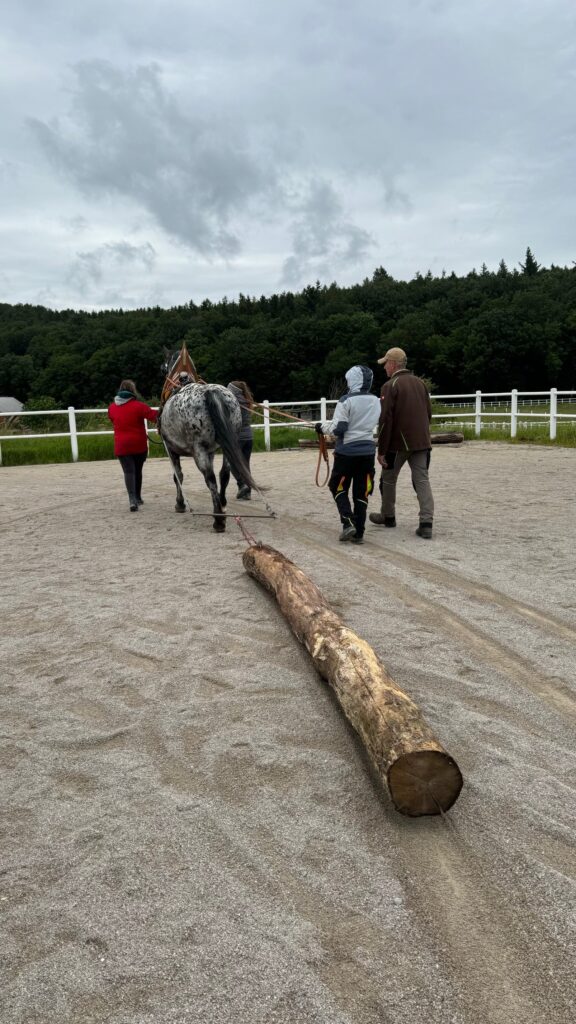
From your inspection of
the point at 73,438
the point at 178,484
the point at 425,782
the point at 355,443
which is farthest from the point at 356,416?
the point at 73,438

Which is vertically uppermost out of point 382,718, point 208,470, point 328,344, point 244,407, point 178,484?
point 328,344

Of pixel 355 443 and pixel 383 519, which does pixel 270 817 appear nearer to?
pixel 355 443

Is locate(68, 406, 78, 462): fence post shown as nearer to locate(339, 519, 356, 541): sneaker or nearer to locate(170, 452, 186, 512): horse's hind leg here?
locate(170, 452, 186, 512): horse's hind leg

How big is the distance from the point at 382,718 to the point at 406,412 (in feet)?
16.8

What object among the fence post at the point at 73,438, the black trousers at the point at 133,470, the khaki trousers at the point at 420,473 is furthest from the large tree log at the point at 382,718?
the fence post at the point at 73,438

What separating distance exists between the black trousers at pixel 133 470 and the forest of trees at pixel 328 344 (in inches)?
2229

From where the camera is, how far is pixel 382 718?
2938 millimetres

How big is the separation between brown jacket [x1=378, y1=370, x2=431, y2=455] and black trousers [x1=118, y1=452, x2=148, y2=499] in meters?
3.37

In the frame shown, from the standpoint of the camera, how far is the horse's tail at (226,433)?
802cm

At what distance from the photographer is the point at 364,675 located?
3350mm

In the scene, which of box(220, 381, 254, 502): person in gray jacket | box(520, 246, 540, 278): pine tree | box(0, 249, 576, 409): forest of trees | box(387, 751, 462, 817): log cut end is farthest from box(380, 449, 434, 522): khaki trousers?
box(520, 246, 540, 278): pine tree

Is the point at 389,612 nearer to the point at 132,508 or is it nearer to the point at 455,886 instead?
the point at 455,886

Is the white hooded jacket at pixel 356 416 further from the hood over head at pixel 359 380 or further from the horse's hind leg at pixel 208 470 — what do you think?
the horse's hind leg at pixel 208 470

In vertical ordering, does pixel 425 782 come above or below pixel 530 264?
below
